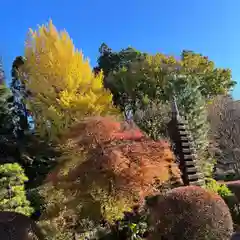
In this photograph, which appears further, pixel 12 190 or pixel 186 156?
pixel 12 190

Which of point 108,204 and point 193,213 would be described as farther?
point 108,204

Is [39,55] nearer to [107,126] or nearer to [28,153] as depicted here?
[28,153]

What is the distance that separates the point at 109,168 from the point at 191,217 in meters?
2.39

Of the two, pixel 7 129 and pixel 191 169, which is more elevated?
pixel 7 129

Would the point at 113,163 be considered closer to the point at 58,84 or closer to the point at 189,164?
Result: the point at 189,164

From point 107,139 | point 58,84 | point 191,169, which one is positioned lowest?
point 191,169

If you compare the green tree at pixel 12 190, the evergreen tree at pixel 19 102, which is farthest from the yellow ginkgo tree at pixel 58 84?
the green tree at pixel 12 190

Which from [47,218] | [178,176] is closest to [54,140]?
[47,218]

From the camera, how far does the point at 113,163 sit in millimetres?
8453

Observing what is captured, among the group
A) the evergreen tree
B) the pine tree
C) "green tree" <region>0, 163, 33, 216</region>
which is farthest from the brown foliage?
the evergreen tree

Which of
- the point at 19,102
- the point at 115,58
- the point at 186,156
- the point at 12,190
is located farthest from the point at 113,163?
the point at 115,58

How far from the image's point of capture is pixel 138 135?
9312 millimetres

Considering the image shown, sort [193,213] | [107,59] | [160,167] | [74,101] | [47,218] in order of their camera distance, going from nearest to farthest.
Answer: [193,213] < [160,167] < [47,218] < [74,101] < [107,59]

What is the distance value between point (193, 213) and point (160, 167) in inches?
82.7
